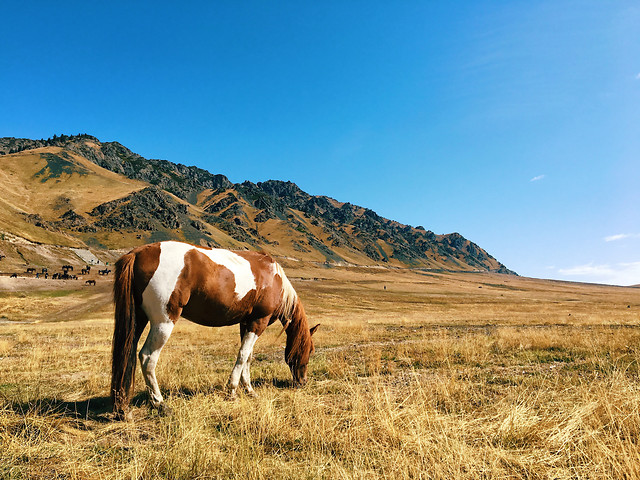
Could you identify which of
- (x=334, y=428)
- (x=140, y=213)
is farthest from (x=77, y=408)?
(x=140, y=213)

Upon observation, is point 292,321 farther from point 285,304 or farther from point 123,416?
point 123,416

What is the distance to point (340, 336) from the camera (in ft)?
51.8

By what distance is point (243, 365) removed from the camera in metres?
6.34

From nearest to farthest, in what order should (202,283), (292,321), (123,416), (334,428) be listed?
(334,428) → (123,416) → (202,283) → (292,321)

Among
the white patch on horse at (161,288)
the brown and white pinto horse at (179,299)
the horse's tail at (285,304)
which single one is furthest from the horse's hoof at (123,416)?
the horse's tail at (285,304)

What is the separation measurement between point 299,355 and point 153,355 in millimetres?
3100

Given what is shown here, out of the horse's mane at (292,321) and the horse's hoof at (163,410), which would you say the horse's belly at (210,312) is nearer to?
the horse's mane at (292,321)

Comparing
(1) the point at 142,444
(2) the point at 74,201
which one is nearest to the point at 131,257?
(1) the point at 142,444

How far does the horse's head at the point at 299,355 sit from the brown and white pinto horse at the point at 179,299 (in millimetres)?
27

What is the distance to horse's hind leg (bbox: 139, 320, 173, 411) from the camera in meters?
5.20

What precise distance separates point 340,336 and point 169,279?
38.8 ft

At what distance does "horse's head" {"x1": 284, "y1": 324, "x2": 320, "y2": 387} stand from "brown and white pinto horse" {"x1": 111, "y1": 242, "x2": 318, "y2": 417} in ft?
0.09

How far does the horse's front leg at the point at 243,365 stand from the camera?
6.05 metres

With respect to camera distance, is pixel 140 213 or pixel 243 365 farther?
pixel 140 213
